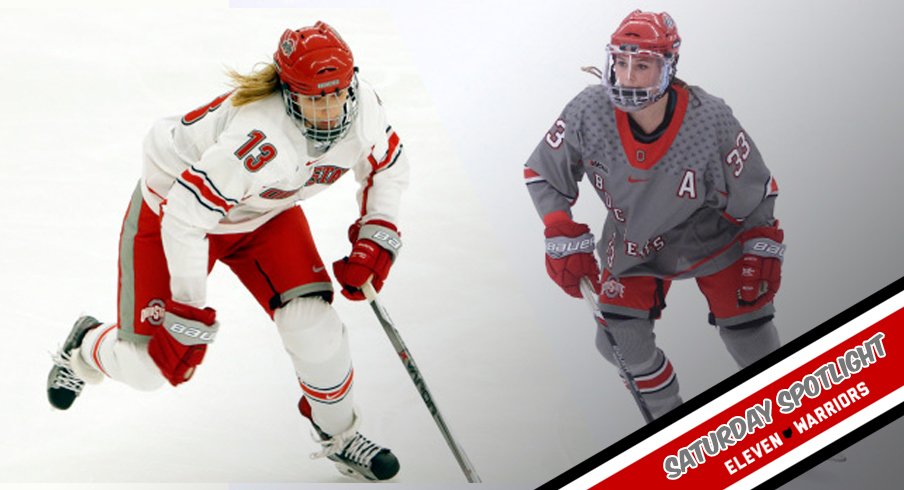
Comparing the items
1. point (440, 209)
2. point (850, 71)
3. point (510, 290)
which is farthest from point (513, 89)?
point (850, 71)

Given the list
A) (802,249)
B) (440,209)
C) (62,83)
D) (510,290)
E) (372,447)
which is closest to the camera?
(372,447)

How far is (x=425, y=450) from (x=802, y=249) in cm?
117

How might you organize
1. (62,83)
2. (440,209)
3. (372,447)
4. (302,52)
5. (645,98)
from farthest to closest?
1. (62,83)
2. (440,209)
3. (372,447)
4. (645,98)
5. (302,52)

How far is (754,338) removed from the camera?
4.51 metres

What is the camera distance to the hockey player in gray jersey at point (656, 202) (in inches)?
166

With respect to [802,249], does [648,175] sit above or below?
above

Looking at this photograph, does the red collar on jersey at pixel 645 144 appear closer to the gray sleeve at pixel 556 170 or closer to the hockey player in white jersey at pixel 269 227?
the gray sleeve at pixel 556 170

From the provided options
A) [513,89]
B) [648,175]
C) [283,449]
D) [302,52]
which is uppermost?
[302,52]

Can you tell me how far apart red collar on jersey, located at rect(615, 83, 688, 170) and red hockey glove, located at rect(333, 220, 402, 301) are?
0.61 m

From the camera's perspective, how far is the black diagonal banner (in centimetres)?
380

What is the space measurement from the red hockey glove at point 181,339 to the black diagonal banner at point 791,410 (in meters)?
0.92

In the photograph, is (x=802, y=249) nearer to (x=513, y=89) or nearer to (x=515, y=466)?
(x=515, y=466)

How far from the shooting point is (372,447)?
4508mm

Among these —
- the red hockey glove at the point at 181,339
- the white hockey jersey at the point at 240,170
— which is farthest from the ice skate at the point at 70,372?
the white hockey jersey at the point at 240,170
